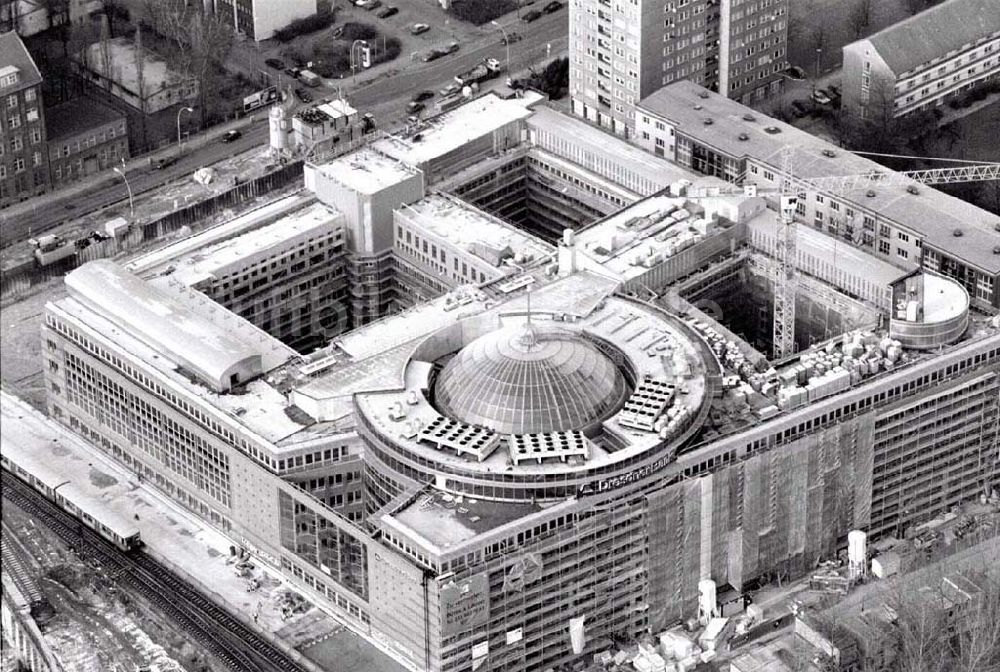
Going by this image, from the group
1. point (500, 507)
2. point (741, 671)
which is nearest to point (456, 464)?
point (500, 507)

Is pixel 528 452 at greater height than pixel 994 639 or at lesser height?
greater

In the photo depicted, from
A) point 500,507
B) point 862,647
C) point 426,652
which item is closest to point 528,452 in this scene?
point 500,507

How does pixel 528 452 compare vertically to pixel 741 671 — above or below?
above

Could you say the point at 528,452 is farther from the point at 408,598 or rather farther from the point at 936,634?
the point at 936,634

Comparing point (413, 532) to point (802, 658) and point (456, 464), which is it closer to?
point (456, 464)
